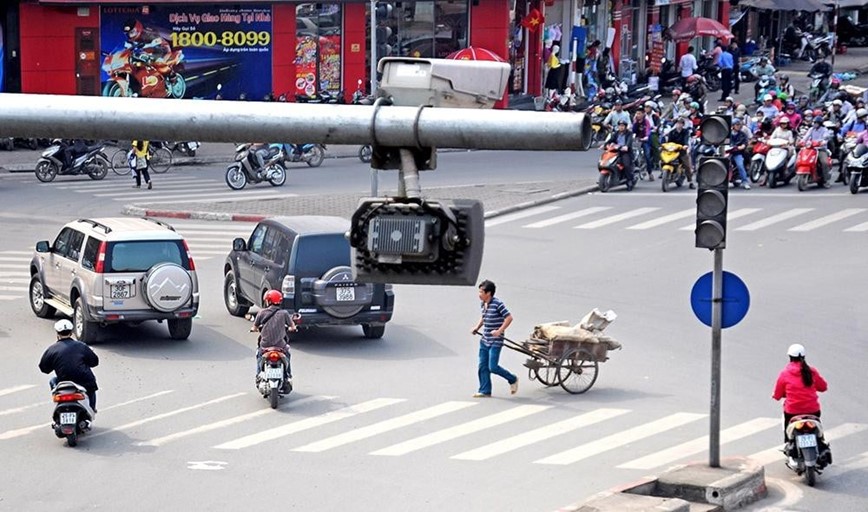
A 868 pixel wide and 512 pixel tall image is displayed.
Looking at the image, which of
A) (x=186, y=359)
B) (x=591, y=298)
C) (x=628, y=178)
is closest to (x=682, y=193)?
(x=628, y=178)

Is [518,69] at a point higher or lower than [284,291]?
higher

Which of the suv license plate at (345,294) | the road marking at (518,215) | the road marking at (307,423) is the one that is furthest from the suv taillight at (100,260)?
A: the road marking at (518,215)

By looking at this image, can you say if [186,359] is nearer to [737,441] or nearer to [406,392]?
[406,392]

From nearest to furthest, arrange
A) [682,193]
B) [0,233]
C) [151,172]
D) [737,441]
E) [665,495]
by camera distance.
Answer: [665,495]
[737,441]
[0,233]
[682,193]
[151,172]

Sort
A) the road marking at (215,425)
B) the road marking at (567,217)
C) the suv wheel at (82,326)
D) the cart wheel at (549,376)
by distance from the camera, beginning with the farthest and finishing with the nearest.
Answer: the road marking at (567,217), the suv wheel at (82,326), the cart wheel at (549,376), the road marking at (215,425)

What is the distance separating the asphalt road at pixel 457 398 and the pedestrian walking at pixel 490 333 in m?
0.34

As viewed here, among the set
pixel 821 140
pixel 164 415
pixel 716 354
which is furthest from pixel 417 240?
pixel 821 140

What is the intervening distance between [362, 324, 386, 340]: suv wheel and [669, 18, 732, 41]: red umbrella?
3870 centimetres

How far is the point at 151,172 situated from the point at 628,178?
12216 millimetres

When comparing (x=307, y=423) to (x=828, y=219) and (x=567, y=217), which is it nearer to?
(x=567, y=217)

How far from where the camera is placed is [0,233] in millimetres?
29531

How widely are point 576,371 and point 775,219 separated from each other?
1339cm

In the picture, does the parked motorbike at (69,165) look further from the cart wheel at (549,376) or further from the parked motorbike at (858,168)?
the cart wheel at (549,376)

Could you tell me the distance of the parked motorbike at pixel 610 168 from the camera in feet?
114
